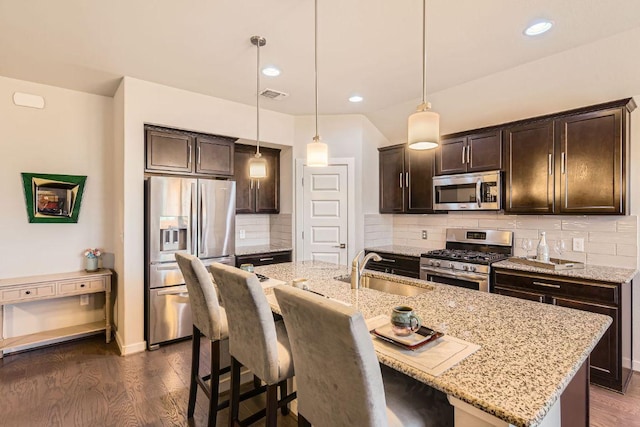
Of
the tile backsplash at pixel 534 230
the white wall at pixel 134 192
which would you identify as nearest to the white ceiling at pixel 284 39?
the white wall at pixel 134 192

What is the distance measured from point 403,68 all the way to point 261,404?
308cm

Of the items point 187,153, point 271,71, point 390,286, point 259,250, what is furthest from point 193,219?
point 390,286

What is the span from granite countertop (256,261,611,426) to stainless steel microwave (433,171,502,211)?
5.81ft

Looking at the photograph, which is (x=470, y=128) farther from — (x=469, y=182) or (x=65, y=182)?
(x=65, y=182)

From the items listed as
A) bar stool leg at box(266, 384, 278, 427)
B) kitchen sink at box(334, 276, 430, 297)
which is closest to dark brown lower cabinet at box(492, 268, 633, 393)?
kitchen sink at box(334, 276, 430, 297)

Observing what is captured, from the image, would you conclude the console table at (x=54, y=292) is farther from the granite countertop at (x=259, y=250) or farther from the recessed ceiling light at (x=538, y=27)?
the recessed ceiling light at (x=538, y=27)

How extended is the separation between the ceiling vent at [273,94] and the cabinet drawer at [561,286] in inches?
115

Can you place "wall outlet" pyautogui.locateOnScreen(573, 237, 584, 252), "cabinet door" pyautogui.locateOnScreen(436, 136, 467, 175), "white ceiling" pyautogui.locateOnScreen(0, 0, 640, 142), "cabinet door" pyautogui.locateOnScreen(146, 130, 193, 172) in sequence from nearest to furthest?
1. "white ceiling" pyautogui.locateOnScreen(0, 0, 640, 142)
2. "wall outlet" pyautogui.locateOnScreen(573, 237, 584, 252)
3. "cabinet door" pyautogui.locateOnScreen(146, 130, 193, 172)
4. "cabinet door" pyautogui.locateOnScreen(436, 136, 467, 175)

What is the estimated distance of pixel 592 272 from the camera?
279 centimetres

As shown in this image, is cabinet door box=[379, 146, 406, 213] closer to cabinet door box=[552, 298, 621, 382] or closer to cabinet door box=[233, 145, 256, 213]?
cabinet door box=[233, 145, 256, 213]

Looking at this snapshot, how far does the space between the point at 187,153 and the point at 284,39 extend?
1.78 metres

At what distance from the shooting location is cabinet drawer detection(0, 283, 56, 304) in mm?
3069

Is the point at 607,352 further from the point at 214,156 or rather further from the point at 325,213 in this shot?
the point at 214,156

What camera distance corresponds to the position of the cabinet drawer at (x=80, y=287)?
130 inches
